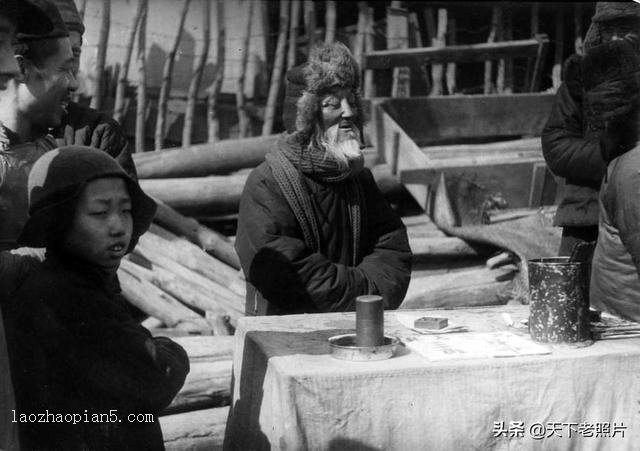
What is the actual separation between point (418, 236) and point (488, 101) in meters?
1.80

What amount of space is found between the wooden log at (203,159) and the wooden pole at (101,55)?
69 centimetres

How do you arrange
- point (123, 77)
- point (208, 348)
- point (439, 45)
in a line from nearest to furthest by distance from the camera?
point (208, 348) → point (123, 77) → point (439, 45)

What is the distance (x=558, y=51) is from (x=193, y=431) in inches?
239

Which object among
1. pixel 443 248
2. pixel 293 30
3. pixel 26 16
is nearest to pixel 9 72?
pixel 26 16

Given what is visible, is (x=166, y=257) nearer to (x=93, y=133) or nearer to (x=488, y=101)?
(x=93, y=133)

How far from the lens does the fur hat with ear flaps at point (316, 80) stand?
377 centimetres

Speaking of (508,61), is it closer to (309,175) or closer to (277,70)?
(277,70)

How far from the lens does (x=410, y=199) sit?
7402mm

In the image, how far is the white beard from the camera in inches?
146

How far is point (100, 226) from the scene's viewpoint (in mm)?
2541

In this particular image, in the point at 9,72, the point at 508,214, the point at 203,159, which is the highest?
the point at 9,72

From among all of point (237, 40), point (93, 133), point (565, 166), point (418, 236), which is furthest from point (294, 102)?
point (237, 40)

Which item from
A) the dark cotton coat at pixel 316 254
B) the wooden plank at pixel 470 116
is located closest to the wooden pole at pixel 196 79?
the wooden plank at pixel 470 116

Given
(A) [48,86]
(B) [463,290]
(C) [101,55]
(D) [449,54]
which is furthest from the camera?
(D) [449,54]
